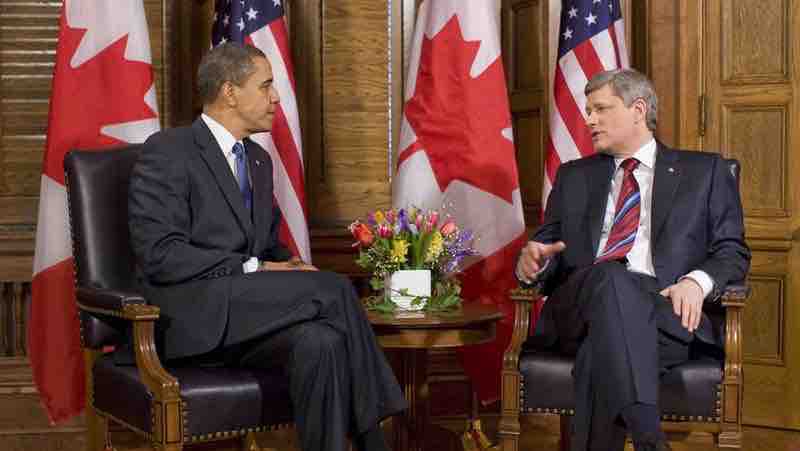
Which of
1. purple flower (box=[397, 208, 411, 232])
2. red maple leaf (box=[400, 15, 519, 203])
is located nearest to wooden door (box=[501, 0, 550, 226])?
red maple leaf (box=[400, 15, 519, 203])

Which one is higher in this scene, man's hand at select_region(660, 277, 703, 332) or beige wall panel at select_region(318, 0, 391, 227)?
beige wall panel at select_region(318, 0, 391, 227)

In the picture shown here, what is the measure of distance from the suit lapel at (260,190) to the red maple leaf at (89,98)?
73cm

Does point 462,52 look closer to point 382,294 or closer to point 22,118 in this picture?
point 382,294

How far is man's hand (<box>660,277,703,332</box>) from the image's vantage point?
3.06 metres

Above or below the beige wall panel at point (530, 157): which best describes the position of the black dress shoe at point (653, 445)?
below

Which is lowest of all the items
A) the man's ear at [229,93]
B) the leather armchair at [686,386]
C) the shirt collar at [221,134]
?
the leather armchair at [686,386]

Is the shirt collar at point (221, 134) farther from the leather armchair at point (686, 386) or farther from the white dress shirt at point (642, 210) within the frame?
the white dress shirt at point (642, 210)

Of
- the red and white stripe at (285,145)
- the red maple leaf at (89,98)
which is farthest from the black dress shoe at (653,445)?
the red maple leaf at (89,98)

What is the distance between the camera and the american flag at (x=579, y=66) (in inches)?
168

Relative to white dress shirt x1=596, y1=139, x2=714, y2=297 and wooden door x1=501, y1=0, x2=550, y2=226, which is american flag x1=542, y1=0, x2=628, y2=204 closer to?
wooden door x1=501, y1=0, x2=550, y2=226

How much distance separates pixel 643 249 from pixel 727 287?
35 cm

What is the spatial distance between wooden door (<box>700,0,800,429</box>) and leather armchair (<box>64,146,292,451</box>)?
2.57m

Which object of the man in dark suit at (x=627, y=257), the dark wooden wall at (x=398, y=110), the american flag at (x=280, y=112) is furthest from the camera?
the dark wooden wall at (x=398, y=110)

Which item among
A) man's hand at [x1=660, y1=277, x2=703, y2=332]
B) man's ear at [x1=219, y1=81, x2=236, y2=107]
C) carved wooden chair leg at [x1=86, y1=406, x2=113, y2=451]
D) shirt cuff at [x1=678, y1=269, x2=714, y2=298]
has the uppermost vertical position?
man's ear at [x1=219, y1=81, x2=236, y2=107]
